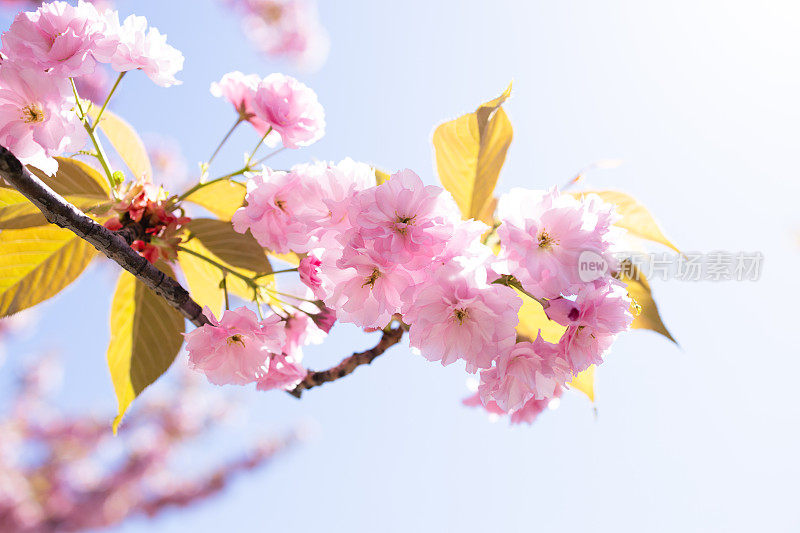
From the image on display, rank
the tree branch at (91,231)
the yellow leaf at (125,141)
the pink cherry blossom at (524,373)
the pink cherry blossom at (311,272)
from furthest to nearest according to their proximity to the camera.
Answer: the yellow leaf at (125,141) → the pink cherry blossom at (311,272) → the pink cherry blossom at (524,373) → the tree branch at (91,231)

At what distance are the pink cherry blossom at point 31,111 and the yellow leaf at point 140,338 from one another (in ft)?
1.15

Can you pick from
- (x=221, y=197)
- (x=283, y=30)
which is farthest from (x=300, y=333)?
(x=283, y=30)

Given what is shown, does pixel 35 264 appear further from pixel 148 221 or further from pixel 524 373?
pixel 524 373

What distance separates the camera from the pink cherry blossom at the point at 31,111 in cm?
66

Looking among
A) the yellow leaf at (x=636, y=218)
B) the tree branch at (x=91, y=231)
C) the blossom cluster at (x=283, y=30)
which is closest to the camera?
the tree branch at (x=91, y=231)

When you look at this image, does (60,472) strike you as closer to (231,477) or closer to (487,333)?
(231,477)

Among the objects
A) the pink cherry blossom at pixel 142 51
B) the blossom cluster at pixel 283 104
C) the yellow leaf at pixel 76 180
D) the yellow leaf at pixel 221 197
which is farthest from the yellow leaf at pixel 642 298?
the yellow leaf at pixel 76 180

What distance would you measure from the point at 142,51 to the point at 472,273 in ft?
1.89

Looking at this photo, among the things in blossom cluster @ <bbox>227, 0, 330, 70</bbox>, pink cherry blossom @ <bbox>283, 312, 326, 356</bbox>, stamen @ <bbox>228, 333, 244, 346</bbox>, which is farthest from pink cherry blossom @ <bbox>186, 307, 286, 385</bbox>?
blossom cluster @ <bbox>227, 0, 330, 70</bbox>

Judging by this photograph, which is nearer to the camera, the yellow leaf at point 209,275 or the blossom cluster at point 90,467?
the yellow leaf at point 209,275

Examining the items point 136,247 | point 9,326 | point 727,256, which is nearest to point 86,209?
point 136,247

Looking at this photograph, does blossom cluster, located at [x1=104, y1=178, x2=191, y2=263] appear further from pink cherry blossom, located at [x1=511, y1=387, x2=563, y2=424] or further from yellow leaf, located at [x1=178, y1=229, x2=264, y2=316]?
pink cherry blossom, located at [x1=511, y1=387, x2=563, y2=424]

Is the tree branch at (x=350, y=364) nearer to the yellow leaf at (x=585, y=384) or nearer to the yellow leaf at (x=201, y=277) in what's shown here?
the yellow leaf at (x=201, y=277)

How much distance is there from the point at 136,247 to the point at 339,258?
0.39 m
